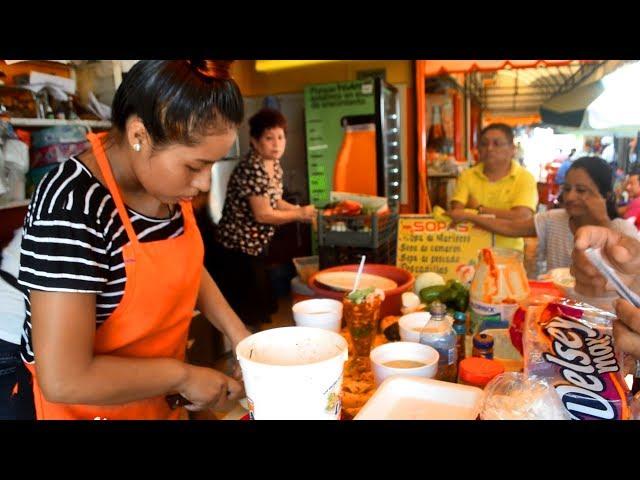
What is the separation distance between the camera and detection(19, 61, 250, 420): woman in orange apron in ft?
3.51

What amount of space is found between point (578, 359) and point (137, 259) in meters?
1.05

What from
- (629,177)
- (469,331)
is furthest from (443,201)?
(469,331)

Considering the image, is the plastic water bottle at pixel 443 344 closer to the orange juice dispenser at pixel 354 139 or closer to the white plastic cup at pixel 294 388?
the white plastic cup at pixel 294 388

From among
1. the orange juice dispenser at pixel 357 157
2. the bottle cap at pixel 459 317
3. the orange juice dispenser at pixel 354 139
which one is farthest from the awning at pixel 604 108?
the bottle cap at pixel 459 317

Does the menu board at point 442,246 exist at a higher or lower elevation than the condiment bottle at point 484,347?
higher

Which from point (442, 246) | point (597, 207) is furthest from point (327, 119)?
point (597, 207)

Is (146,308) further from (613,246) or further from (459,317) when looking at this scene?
(613,246)

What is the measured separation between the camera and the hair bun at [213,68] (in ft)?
3.53

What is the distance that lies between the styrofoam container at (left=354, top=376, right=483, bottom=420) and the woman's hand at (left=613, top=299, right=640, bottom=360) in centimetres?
31

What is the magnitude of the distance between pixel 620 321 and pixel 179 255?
1.11 m

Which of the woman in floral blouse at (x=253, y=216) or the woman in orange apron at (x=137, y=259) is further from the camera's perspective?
the woman in floral blouse at (x=253, y=216)

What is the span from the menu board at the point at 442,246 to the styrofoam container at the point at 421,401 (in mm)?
1497

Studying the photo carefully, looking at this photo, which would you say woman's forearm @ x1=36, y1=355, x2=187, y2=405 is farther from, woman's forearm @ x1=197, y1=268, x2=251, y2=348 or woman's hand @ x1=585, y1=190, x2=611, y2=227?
woman's hand @ x1=585, y1=190, x2=611, y2=227

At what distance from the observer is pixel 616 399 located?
0.93 meters
